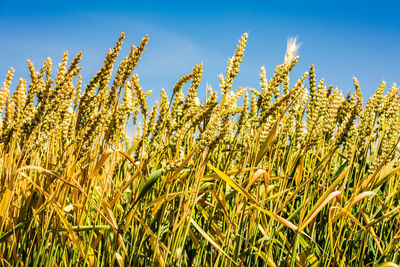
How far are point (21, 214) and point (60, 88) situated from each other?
1.72 ft

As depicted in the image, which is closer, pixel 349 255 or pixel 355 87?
pixel 349 255

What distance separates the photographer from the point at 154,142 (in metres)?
1.42

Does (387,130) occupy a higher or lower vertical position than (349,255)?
higher

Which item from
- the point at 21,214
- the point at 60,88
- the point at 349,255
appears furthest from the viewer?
the point at 349,255

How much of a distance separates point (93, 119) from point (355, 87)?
4.60 ft

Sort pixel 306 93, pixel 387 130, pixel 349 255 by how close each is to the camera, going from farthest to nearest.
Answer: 1. pixel 306 93
2. pixel 387 130
3. pixel 349 255

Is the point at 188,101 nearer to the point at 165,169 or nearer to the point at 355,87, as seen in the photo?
the point at 165,169

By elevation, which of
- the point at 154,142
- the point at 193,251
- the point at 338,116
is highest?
the point at 338,116

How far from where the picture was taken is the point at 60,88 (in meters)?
1.26

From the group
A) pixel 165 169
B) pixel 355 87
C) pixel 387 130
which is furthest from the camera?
pixel 387 130

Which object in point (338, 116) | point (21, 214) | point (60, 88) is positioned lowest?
point (21, 214)

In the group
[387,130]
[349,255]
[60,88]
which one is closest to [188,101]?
[60,88]

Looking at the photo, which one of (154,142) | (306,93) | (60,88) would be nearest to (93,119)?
(60,88)

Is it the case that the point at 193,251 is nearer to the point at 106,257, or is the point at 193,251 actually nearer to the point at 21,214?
the point at 106,257
